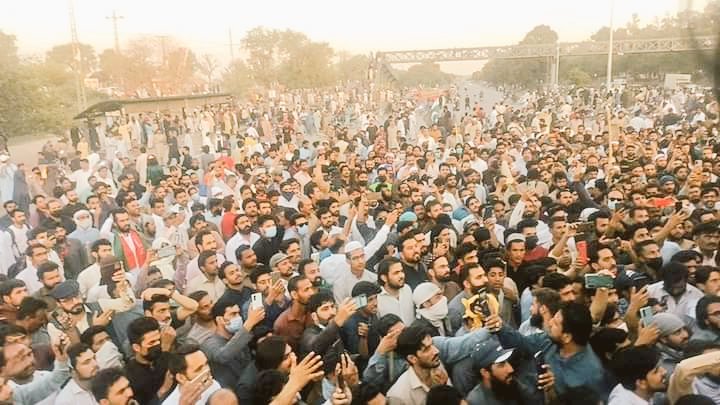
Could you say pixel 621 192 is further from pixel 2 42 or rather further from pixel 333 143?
pixel 2 42

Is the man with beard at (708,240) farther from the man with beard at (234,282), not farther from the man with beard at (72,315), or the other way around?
the man with beard at (72,315)

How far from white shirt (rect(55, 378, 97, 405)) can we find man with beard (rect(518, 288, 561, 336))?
2.34 m

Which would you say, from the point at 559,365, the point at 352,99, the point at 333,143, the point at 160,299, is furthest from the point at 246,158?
the point at 352,99

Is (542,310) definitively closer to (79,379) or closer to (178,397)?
(178,397)

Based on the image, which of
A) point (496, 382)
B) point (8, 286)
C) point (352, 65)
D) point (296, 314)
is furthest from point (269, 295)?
point (352, 65)

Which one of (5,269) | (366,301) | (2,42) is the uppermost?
(2,42)

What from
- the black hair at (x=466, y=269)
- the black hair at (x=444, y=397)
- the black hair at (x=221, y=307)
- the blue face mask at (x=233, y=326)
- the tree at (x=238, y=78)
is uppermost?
the tree at (x=238, y=78)

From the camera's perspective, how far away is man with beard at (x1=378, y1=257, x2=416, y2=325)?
13.2ft

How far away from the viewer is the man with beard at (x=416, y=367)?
303 centimetres

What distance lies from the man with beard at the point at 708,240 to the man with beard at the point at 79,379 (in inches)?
175

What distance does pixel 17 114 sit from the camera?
58.1 ft

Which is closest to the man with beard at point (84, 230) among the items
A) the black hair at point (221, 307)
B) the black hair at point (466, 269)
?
the black hair at point (221, 307)

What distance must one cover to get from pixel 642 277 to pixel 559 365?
1.52m

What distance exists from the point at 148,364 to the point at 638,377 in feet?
8.26
